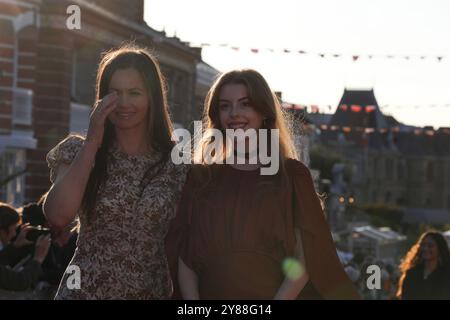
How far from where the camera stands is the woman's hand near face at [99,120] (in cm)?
530

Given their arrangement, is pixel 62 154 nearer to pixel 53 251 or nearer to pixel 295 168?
pixel 295 168

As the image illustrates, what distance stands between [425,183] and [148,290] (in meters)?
132

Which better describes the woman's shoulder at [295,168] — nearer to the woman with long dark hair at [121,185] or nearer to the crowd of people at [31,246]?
the woman with long dark hair at [121,185]

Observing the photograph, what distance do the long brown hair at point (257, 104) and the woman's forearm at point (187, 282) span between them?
0.52m

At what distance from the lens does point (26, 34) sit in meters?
28.0

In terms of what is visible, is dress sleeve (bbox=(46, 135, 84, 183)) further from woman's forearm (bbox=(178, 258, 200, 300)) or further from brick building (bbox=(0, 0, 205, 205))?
brick building (bbox=(0, 0, 205, 205))

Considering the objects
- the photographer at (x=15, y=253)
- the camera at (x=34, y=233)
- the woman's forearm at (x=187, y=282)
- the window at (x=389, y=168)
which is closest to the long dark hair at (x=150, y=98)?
the woman's forearm at (x=187, y=282)

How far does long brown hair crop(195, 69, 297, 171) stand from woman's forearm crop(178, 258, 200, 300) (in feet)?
1.72

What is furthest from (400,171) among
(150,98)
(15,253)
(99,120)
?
(99,120)

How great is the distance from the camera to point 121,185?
215 inches

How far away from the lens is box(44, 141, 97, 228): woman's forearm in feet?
17.1

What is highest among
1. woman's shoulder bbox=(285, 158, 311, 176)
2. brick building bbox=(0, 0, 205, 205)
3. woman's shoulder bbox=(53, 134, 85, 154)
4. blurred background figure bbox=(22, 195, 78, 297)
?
brick building bbox=(0, 0, 205, 205)

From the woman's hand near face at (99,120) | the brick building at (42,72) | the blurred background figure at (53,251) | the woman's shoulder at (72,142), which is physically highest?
the brick building at (42,72)

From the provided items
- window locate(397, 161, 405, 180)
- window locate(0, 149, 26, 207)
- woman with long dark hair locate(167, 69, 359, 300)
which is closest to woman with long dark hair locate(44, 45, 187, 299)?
woman with long dark hair locate(167, 69, 359, 300)
